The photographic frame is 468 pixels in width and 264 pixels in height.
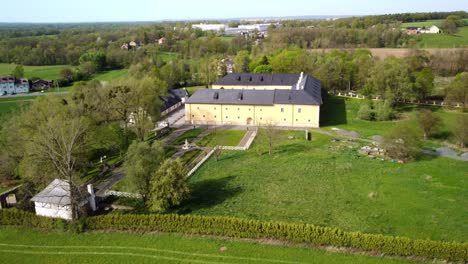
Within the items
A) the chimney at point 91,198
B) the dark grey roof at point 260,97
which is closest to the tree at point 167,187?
the chimney at point 91,198

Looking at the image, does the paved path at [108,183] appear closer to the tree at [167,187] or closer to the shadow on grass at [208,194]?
the tree at [167,187]

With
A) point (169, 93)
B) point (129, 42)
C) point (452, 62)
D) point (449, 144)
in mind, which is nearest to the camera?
point (449, 144)

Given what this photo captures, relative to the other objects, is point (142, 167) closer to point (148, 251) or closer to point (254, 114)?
point (148, 251)

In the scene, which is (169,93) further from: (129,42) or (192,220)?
(129,42)

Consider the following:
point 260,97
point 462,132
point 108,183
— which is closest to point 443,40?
point 462,132

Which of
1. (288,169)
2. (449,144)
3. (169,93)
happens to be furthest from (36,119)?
(449,144)

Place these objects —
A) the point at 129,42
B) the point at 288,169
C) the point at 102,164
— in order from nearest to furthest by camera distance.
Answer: the point at 288,169
the point at 102,164
the point at 129,42
